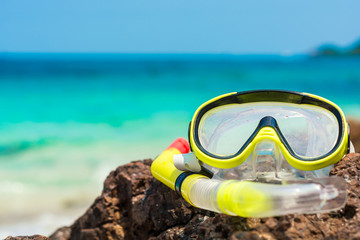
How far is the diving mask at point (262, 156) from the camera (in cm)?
162

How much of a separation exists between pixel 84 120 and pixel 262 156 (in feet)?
37.7

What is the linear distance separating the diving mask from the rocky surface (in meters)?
0.07

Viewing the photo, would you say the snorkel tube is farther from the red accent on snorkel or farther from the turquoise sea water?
the turquoise sea water

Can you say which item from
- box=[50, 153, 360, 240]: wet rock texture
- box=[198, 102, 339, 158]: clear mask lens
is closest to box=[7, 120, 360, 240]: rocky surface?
box=[50, 153, 360, 240]: wet rock texture

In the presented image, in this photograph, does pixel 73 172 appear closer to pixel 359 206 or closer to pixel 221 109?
pixel 221 109

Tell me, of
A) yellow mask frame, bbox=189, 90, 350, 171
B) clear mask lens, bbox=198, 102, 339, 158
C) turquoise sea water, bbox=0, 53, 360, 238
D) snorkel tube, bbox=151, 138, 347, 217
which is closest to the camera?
snorkel tube, bbox=151, 138, 347, 217

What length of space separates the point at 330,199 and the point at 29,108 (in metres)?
14.3

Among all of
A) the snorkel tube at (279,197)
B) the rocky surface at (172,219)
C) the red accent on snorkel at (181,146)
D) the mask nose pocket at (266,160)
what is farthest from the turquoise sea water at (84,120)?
the snorkel tube at (279,197)

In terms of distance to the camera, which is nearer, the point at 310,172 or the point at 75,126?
the point at 310,172

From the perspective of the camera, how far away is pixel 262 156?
2.08 meters

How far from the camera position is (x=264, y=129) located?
2061mm

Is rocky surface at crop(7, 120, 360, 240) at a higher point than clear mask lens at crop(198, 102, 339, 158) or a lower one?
lower

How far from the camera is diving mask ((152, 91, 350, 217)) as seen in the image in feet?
5.32

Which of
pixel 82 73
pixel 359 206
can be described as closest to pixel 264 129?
pixel 359 206
